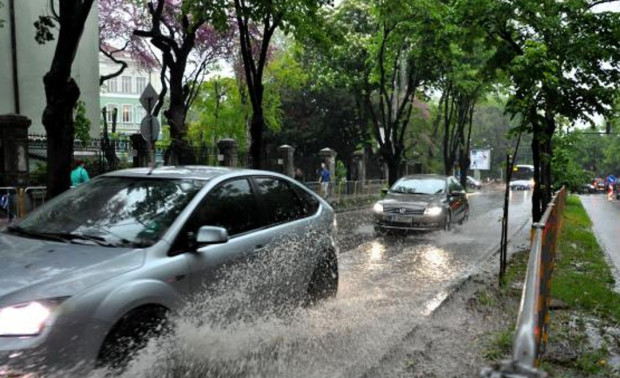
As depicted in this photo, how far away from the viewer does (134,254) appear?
12.7 ft

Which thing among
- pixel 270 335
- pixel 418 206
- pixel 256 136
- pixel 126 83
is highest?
pixel 126 83

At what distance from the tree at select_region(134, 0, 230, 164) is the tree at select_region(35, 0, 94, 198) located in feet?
11.9

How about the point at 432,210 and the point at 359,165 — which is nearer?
the point at 432,210

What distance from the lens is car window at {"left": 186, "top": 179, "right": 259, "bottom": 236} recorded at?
454cm

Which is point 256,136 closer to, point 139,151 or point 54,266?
point 139,151

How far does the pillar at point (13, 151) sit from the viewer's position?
15.6 metres

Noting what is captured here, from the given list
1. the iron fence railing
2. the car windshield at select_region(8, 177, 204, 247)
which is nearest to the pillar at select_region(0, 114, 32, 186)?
the iron fence railing

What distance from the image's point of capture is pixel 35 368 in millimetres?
3092

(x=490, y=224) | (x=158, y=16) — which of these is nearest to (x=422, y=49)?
(x=490, y=224)

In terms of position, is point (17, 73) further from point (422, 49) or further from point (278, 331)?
point (278, 331)

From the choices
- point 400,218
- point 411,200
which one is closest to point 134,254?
point 400,218

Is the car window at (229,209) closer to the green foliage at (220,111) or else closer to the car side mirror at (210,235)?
the car side mirror at (210,235)

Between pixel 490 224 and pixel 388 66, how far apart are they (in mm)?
8279

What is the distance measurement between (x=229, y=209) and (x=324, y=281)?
63.2 inches
